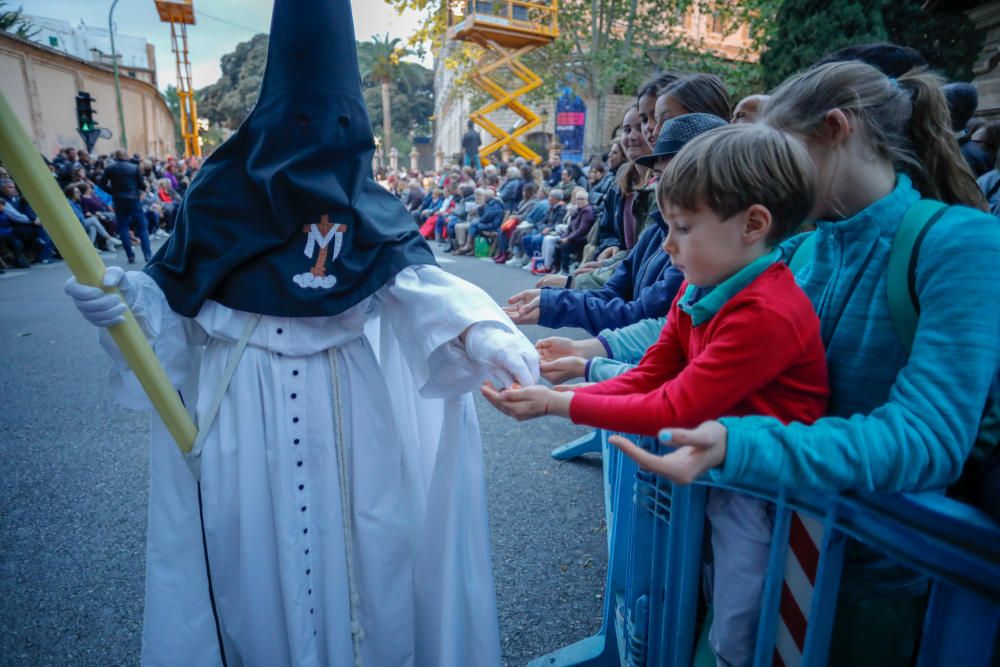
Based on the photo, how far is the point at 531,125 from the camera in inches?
880

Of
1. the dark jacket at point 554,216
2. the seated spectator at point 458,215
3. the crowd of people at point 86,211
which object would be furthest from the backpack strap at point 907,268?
the seated spectator at point 458,215

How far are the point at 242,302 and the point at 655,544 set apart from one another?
1266mm

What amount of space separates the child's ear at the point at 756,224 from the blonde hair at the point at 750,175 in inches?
0.5

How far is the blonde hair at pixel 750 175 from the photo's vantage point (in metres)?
1.10

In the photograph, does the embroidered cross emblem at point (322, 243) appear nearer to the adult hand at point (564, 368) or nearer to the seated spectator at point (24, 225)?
the adult hand at point (564, 368)

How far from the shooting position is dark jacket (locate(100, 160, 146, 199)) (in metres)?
10.6

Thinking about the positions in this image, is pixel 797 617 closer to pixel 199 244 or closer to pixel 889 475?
pixel 889 475

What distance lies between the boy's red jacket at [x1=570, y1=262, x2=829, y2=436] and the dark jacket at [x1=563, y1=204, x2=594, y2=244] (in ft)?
26.9

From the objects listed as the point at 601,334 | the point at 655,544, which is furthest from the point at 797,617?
the point at 601,334

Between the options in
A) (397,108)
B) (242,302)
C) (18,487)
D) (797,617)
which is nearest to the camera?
(797,617)

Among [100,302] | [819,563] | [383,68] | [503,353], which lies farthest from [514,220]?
[383,68]

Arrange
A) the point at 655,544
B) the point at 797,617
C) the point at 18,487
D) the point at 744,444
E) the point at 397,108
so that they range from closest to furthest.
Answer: the point at 744,444 < the point at 797,617 < the point at 655,544 < the point at 18,487 < the point at 397,108

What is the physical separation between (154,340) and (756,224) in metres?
1.58

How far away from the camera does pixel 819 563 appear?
1.06m
